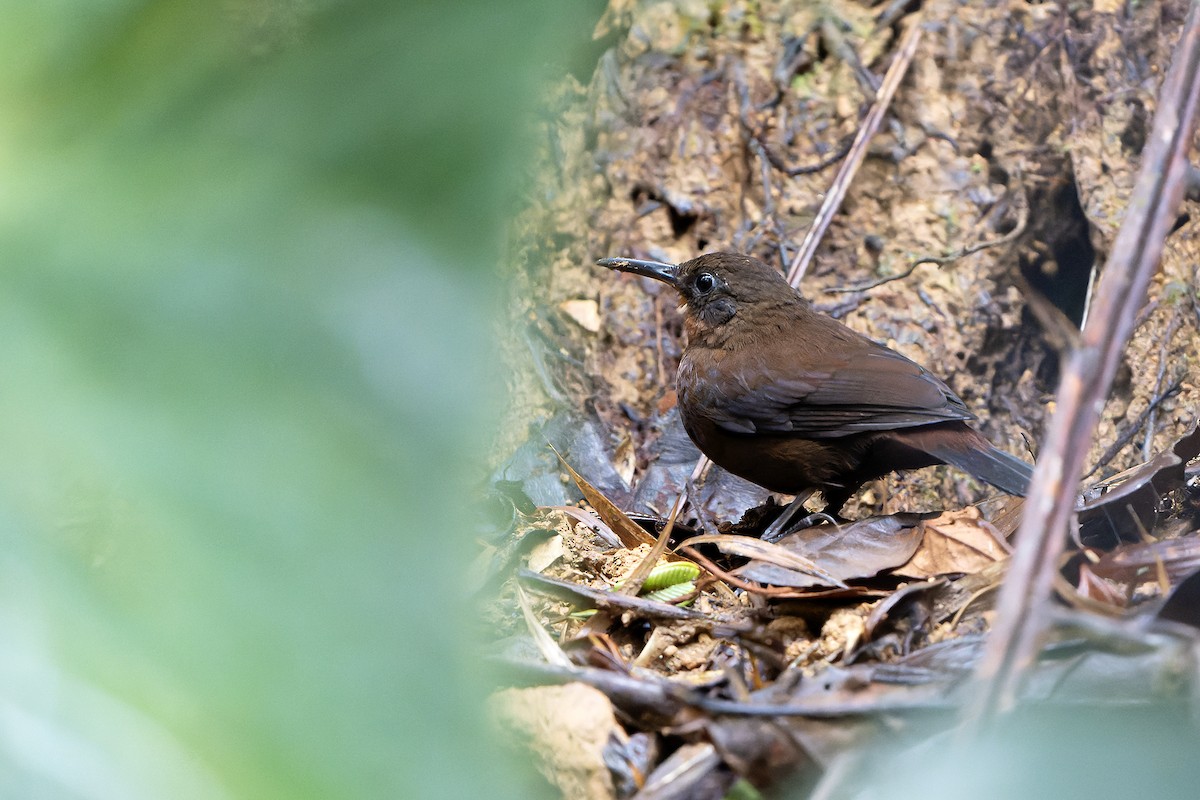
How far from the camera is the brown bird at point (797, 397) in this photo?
385 cm

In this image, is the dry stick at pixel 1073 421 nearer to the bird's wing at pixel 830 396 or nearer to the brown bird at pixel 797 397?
the brown bird at pixel 797 397

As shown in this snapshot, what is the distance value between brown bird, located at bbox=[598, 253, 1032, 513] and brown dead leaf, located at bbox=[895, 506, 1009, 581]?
76 centimetres

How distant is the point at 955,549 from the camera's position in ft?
8.87

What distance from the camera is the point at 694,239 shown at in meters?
5.08

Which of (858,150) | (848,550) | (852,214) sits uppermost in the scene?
(858,150)

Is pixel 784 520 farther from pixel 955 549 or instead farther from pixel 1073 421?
pixel 1073 421

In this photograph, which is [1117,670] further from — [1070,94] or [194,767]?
[1070,94]

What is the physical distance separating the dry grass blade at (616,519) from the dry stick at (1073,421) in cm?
275

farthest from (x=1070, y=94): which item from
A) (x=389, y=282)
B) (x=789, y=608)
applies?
(x=389, y=282)

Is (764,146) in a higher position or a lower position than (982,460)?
higher

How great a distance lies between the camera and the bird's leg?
399 centimetres

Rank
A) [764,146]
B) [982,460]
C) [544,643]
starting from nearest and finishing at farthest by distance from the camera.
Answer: [544,643]
[982,460]
[764,146]

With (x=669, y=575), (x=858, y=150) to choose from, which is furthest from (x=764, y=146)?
(x=669, y=575)

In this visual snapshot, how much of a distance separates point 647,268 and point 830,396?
39.7 inches
